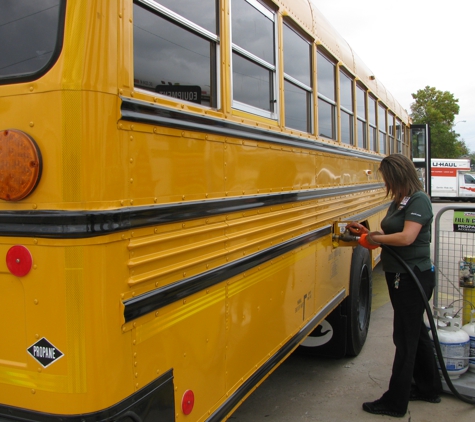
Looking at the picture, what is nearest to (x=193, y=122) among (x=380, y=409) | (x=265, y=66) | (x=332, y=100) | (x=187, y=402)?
(x=265, y=66)

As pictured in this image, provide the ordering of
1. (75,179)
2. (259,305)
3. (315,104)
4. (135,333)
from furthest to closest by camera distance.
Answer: (315,104)
(259,305)
(135,333)
(75,179)

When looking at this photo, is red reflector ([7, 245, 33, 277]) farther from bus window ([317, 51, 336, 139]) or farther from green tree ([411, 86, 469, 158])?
green tree ([411, 86, 469, 158])

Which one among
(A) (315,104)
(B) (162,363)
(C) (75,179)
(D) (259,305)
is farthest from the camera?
(A) (315,104)

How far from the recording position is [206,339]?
6.30 feet

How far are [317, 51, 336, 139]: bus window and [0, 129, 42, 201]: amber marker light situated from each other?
8.10 feet

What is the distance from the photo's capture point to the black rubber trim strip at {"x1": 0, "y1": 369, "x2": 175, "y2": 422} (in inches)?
54.1

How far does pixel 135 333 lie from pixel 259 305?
1031 mm

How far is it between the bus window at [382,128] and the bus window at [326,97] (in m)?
2.57

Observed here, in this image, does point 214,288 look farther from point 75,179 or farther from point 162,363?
point 75,179

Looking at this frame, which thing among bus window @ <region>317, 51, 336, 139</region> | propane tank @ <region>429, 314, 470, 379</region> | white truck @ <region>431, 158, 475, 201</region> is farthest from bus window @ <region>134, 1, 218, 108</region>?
white truck @ <region>431, 158, 475, 201</region>

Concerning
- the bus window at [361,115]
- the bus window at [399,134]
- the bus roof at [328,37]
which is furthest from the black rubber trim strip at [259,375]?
the bus window at [399,134]

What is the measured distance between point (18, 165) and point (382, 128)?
231 inches

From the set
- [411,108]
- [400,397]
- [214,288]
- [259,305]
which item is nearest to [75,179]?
[214,288]

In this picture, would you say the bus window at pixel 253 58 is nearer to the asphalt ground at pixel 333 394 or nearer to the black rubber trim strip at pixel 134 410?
the black rubber trim strip at pixel 134 410
